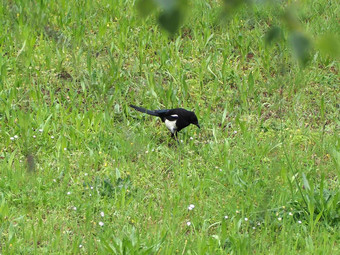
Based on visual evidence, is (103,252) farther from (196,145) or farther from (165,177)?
(196,145)

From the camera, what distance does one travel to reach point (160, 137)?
19.0 feet

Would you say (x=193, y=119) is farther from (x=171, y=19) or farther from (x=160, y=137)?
(x=171, y=19)

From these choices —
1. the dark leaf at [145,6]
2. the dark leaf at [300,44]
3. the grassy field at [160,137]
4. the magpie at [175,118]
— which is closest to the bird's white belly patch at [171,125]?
the magpie at [175,118]

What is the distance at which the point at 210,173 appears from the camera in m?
5.05

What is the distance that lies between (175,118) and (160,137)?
0.37 m

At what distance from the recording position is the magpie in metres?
5.50

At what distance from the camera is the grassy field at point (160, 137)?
4207mm

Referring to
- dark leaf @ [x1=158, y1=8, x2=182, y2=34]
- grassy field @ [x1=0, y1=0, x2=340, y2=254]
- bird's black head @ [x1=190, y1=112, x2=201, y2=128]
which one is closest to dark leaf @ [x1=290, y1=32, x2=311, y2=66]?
dark leaf @ [x1=158, y1=8, x2=182, y2=34]

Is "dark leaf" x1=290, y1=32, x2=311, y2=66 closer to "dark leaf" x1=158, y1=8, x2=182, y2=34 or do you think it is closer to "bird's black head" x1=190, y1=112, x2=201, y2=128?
"dark leaf" x1=158, y1=8, x2=182, y2=34

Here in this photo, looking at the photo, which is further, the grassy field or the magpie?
the magpie

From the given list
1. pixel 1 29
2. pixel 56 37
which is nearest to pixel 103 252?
pixel 56 37

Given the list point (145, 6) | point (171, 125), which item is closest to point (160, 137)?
point (171, 125)

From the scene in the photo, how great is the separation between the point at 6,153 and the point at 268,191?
2401 mm

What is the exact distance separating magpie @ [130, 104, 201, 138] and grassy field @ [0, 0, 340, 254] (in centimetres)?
15
